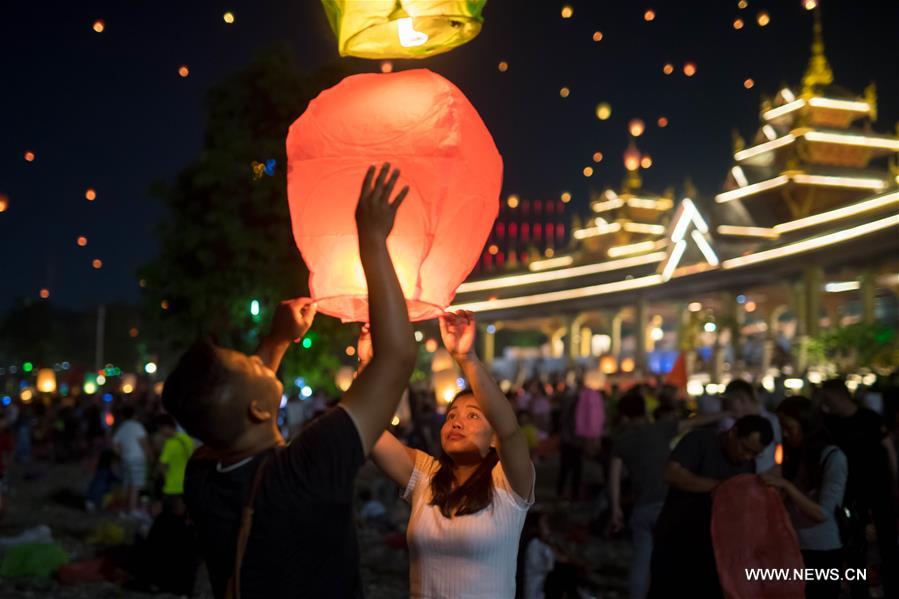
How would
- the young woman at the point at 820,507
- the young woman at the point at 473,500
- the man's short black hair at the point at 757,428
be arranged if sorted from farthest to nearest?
the young woman at the point at 820,507 → the man's short black hair at the point at 757,428 → the young woman at the point at 473,500

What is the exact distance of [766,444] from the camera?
15.6ft

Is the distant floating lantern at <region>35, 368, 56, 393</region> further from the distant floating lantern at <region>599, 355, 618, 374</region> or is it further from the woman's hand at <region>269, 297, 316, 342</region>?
the woman's hand at <region>269, 297, 316, 342</region>

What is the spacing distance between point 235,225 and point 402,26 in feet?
66.3

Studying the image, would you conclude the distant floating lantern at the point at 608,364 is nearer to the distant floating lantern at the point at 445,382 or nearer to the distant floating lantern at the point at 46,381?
the distant floating lantern at the point at 46,381

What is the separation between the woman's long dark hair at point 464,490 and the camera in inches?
134

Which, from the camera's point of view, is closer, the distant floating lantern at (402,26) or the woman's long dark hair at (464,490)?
the distant floating lantern at (402,26)

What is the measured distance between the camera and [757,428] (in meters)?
4.79

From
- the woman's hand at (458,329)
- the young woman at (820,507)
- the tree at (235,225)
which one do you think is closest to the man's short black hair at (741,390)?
the young woman at (820,507)

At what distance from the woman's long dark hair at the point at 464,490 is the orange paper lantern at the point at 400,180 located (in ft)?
2.26

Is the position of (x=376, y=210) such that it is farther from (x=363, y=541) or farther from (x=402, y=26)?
(x=363, y=541)

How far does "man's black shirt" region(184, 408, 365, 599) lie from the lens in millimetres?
2086

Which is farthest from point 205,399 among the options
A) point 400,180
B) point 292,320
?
point 400,180

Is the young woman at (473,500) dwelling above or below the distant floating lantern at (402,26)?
below

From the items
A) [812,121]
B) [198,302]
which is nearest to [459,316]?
[198,302]
